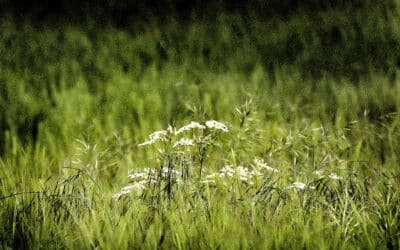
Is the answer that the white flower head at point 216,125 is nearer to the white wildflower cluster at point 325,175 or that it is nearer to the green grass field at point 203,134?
the green grass field at point 203,134

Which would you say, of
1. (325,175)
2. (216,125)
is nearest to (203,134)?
(216,125)

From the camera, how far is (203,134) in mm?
3336

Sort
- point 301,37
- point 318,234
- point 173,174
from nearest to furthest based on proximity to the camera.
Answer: point 318,234
point 173,174
point 301,37

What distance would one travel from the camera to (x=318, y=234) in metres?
2.02

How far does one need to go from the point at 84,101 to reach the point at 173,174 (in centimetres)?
196

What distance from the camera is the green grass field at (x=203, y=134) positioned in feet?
6.84

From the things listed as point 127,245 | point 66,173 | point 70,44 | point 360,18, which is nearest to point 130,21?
point 70,44

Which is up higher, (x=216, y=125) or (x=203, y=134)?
(x=203, y=134)

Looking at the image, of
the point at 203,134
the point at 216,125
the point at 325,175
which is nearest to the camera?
the point at 325,175

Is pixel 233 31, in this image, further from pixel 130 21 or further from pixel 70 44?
pixel 70 44

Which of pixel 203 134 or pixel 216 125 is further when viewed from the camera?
pixel 203 134

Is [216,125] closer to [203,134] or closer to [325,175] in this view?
[325,175]

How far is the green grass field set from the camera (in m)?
2.09

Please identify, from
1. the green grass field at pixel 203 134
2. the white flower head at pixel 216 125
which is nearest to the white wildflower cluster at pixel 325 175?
the green grass field at pixel 203 134
